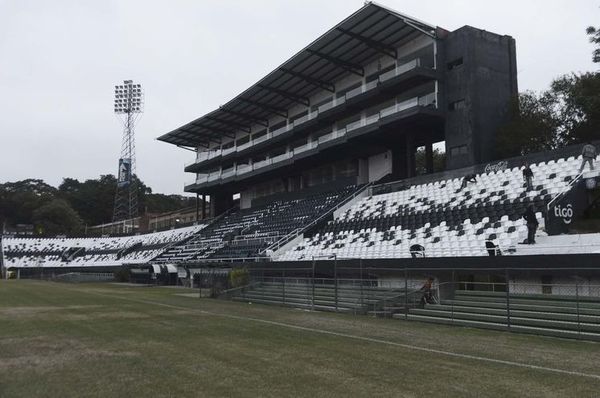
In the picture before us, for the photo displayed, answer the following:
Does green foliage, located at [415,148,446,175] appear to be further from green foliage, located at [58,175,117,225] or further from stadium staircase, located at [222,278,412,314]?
green foliage, located at [58,175,117,225]

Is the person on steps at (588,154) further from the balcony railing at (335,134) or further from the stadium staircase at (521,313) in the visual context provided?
the balcony railing at (335,134)

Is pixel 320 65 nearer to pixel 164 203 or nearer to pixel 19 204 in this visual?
pixel 19 204

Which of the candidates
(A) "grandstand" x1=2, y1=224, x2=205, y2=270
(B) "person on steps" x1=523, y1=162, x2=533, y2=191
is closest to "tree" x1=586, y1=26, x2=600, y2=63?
(B) "person on steps" x1=523, y1=162, x2=533, y2=191

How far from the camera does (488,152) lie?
1268 inches

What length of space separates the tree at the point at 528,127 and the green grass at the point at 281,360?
19777mm

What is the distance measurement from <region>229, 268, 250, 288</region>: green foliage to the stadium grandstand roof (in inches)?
662

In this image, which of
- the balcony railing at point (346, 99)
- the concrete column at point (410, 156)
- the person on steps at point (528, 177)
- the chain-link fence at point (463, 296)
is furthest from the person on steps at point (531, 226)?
the concrete column at point (410, 156)

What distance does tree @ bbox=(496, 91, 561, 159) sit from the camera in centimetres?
3183

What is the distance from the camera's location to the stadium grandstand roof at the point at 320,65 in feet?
111

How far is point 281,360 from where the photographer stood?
923cm

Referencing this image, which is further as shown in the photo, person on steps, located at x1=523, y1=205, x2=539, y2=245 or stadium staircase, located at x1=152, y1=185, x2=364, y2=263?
stadium staircase, located at x1=152, y1=185, x2=364, y2=263

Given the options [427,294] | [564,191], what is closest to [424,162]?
[564,191]

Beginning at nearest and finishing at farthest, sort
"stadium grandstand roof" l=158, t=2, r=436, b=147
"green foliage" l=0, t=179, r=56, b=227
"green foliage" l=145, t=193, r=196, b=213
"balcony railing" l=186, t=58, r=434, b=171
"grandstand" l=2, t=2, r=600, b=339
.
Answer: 1. "grandstand" l=2, t=2, r=600, b=339
2. "balcony railing" l=186, t=58, r=434, b=171
3. "stadium grandstand roof" l=158, t=2, r=436, b=147
4. "green foliage" l=0, t=179, r=56, b=227
5. "green foliage" l=145, t=193, r=196, b=213

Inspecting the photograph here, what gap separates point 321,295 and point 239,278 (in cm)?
675
